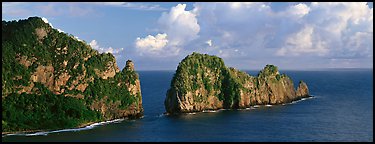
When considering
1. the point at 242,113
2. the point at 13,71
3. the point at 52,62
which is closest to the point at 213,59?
the point at 242,113

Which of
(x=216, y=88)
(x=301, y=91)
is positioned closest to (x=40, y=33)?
(x=216, y=88)

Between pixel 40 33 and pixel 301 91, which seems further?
pixel 301 91

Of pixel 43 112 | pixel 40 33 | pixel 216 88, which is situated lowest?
pixel 43 112

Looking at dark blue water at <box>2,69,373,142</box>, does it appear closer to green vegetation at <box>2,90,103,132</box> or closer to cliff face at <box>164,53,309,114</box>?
cliff face at <box>164,53,309,114</box>

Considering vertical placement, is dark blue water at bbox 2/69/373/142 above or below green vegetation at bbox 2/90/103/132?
below

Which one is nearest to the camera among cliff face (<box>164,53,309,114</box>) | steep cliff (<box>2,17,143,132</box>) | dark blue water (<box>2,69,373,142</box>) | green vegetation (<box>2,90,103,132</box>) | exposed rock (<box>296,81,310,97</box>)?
dark blue water (<box>2,69,373,142</box>)

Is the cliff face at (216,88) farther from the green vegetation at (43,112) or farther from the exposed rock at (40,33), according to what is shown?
the exposed rock at (40,33)

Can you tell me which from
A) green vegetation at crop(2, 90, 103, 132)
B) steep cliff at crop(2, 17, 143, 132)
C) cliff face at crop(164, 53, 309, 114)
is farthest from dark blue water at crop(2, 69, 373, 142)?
steep cliff at crop(2, 17, 143, 132)

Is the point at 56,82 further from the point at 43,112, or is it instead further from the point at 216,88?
the point at 216,88
